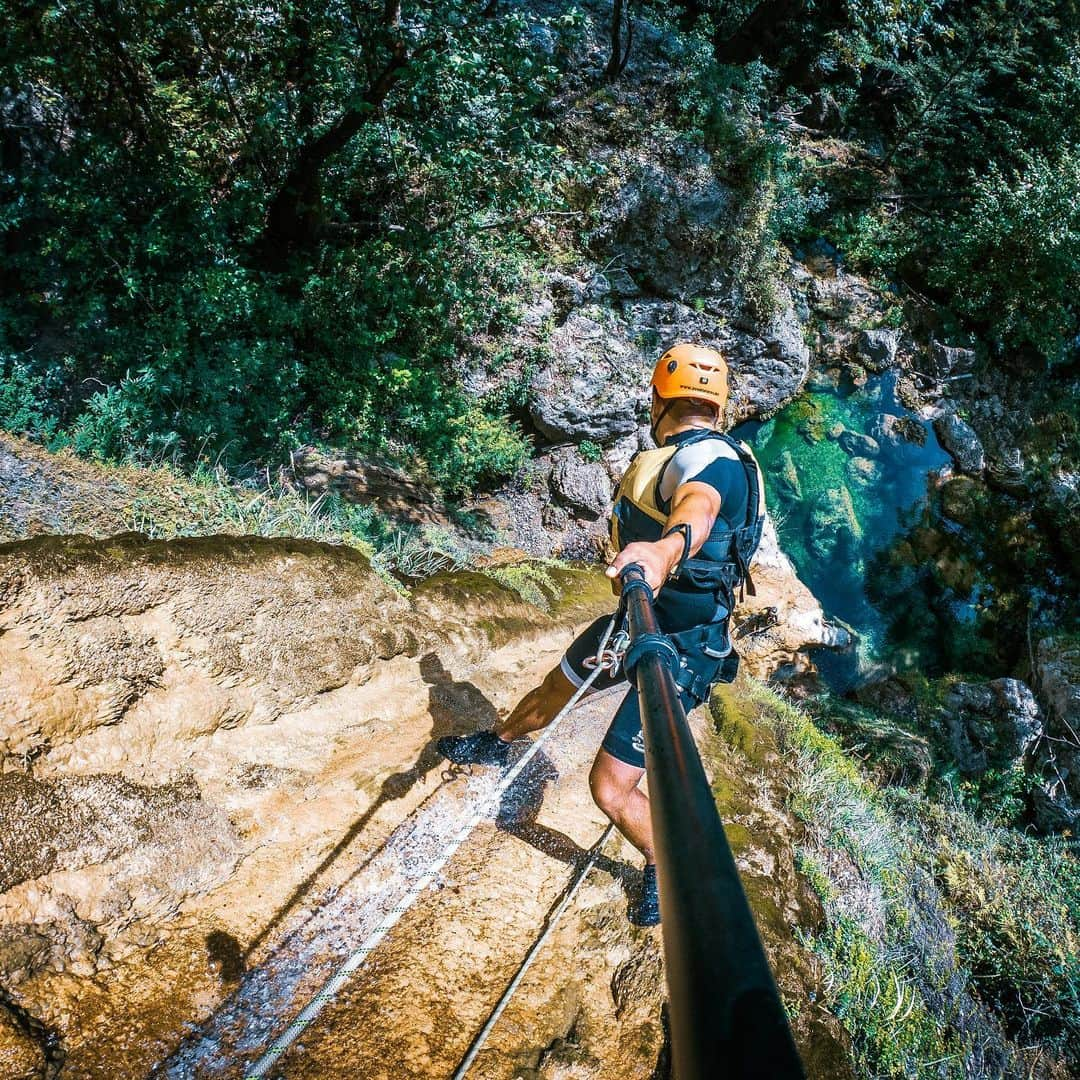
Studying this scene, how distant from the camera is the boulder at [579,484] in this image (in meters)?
7.84

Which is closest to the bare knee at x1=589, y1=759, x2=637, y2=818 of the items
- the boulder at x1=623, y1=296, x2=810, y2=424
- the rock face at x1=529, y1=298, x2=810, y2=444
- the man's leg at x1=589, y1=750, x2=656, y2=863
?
the man's leg at x1=589, y1=750, x2=656, y2=863

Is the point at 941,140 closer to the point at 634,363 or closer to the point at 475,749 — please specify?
the point at 634,363

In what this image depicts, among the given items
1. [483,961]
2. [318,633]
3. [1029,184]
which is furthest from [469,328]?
[1029,184]

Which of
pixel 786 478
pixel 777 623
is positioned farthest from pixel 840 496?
pixel 777 623

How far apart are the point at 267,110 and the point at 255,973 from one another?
19.8 ft

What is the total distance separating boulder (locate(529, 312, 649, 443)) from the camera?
25.2ft

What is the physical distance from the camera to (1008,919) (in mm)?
4691

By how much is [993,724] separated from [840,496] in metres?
3.92

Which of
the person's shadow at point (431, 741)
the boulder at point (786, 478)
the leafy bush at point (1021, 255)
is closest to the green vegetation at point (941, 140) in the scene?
the leafy bush at point (1021, 255)

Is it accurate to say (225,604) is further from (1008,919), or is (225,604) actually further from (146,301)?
(1008,919)

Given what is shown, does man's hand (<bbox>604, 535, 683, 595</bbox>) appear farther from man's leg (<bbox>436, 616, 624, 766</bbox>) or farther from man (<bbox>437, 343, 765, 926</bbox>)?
man's leg (<bbox>436, 616, 624, 766</bbox>)

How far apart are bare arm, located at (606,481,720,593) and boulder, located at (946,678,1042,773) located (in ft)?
30.0

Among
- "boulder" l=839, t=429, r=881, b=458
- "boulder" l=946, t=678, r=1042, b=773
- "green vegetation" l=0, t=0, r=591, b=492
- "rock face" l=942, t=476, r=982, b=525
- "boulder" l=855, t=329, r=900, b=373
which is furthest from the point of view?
"boulder" l=855, t=329, r=900, b=373

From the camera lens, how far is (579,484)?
7.86 meters
